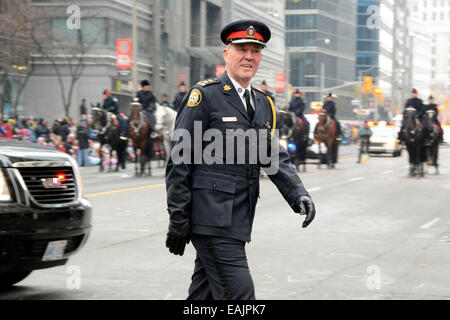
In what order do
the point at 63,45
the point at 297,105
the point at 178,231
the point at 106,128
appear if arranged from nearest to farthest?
the point at 178,231, the point at 106,128, the point at 297,105, the point at 63,45

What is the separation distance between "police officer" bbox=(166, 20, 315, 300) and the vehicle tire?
3365 mm

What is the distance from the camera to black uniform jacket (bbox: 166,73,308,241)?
4770 mm

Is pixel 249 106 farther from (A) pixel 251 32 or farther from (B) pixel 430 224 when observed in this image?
(B) pixel 430 224

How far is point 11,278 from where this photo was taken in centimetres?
791

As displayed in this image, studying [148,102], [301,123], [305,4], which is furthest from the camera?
[305,4]

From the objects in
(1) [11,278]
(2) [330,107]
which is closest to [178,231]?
(1) [11,278]

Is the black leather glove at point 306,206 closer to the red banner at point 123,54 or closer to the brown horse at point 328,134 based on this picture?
the brown horse at point 328,134

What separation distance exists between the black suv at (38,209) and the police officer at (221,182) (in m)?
2.25

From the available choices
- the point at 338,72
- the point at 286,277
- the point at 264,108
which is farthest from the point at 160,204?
the point at 338,72

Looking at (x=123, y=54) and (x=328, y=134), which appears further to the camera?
(x=123, y=54)

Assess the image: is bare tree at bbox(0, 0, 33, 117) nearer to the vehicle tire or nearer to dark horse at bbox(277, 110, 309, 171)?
dark horse at bbox(277, 110, 309, 171)

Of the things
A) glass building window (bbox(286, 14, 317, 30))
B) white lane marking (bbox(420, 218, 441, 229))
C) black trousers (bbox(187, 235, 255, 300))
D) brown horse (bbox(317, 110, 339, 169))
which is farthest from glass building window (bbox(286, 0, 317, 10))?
black trousers (bbox(187, 235, 255, 300))

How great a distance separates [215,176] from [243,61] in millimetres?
718
